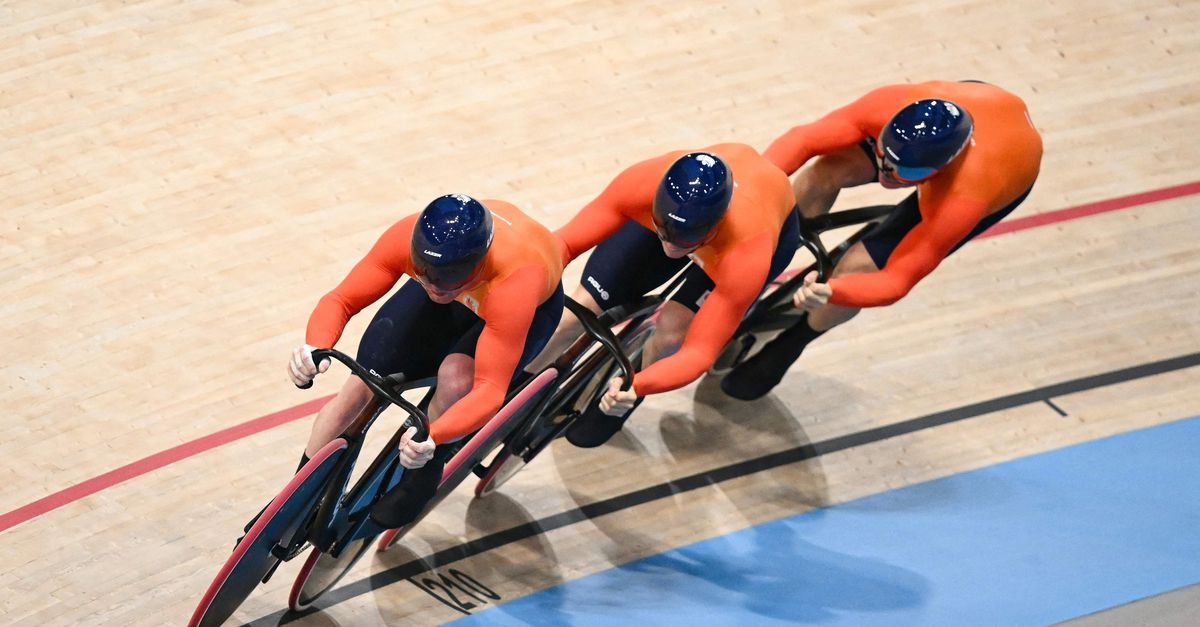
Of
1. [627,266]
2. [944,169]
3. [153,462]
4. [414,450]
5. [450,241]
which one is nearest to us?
[450,241]

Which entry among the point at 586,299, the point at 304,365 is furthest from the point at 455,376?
the point at 586,299

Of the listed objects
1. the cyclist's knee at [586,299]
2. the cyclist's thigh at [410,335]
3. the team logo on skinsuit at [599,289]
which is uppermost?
the cyclist's thigh at [410,335]

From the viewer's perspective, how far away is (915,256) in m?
4.10

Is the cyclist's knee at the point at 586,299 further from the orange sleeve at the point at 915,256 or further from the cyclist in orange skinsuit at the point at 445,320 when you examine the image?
the orange sleeve at the point at 915,256

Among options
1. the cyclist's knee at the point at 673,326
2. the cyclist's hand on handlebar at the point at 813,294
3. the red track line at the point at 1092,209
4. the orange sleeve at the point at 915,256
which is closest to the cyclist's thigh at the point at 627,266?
the cyclist's knee at the point at 673,326

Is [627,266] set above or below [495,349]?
below

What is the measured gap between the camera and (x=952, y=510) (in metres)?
4.61

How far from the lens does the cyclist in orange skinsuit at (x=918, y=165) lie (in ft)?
12.8

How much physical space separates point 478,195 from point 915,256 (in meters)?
2.14

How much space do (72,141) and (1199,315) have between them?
15.6 ft

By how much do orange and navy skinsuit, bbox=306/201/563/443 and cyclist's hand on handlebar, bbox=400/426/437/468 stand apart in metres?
0.09

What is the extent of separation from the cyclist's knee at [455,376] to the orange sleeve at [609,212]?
43 centimetres

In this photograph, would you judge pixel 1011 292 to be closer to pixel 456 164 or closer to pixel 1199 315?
pixel 1199 315

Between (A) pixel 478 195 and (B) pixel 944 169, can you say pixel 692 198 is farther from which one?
(A) pixel 478 195
